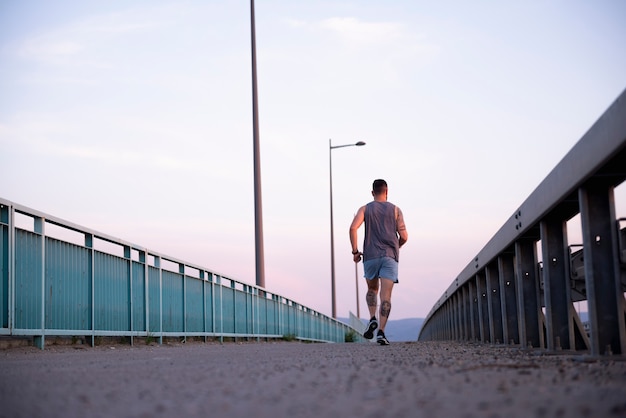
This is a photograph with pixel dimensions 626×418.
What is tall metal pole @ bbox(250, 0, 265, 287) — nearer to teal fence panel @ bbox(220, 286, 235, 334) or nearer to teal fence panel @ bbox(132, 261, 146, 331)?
teal fence panel @ bbox(220, 286, 235, 334)

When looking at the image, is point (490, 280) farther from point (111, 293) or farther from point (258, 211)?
point (258, 211)

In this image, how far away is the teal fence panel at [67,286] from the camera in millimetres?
11141

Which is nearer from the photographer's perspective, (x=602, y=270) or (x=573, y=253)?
(x=602, y=270)

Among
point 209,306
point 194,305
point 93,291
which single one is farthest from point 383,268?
point 209,306

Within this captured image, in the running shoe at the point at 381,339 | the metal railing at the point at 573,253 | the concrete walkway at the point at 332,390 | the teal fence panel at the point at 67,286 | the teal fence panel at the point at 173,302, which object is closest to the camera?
the concrete walkway at the point at 332,390

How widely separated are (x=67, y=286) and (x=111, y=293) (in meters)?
1.44

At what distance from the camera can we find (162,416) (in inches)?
144

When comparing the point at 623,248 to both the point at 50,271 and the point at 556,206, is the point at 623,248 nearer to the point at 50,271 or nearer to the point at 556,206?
the point at 556,206

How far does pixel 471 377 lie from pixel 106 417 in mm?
1974

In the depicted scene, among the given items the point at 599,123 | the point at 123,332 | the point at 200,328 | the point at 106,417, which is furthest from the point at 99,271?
the point at 106,417

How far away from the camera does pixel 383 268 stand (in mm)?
12211

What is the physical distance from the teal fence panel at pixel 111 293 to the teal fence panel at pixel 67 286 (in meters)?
0.28

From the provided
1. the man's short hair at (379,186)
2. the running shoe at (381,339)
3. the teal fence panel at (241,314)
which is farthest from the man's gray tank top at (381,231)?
the teal fence panel at (241,314)

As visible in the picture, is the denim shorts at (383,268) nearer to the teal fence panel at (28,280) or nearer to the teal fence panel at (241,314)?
the teal fence panel at (28,280)
